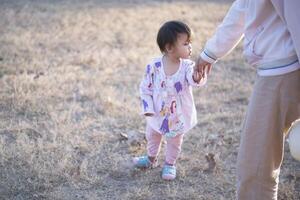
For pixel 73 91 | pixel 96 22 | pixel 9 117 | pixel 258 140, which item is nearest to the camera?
pixel 258 140

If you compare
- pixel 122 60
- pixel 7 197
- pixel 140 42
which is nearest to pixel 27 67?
pixel 122 60

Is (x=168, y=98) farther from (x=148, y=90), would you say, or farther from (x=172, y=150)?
(x=172, y=150)

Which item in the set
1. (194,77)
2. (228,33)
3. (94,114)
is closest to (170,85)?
(194,77)

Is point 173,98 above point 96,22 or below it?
below

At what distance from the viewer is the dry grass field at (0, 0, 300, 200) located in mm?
3305

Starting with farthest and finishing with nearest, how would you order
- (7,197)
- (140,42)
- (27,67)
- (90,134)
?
(140,42) < (27,67) < (90,134) < (7,197)

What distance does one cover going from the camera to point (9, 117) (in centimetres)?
436

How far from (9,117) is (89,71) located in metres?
1.52

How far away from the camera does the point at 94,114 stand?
4.54 meters

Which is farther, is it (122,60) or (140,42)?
(140,42)

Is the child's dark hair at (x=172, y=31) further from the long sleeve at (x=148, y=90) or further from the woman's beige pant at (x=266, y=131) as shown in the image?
the woman's beige pant at (x=266, y=131)

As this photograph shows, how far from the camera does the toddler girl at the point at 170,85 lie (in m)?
3.10

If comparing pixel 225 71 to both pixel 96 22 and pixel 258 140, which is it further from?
pixel 258 140

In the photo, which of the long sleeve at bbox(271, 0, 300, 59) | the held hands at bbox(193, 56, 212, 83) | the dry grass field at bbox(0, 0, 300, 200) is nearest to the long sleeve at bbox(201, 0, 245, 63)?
the held hands at bbox(193, 56, 212, 83)
